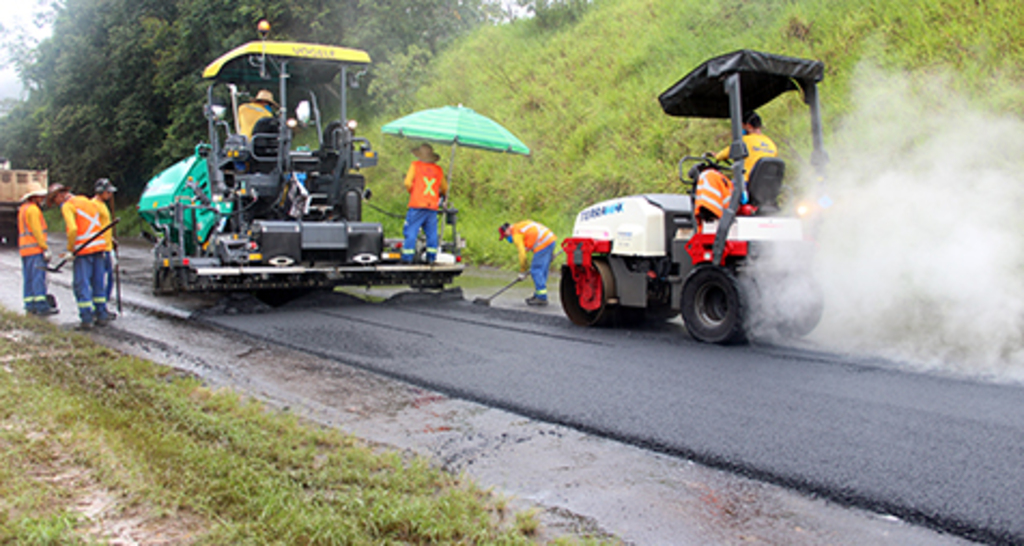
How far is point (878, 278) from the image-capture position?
6270 mm

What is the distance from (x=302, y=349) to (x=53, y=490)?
3310 millimetres

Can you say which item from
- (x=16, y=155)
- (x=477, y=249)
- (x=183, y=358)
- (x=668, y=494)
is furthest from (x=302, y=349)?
(x=16, y=155)

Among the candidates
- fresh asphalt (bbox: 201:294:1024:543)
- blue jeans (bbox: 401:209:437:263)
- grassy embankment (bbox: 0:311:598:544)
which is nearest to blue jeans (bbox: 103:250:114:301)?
fresh asphalt (bbox: 201:294:1024:543)

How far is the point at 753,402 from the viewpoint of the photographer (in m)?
4.56

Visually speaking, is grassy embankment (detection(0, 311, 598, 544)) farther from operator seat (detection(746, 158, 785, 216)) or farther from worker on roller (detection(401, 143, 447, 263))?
worker on roller (detection(401, 143, 447, 263))

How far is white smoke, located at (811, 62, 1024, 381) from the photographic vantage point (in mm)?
5613

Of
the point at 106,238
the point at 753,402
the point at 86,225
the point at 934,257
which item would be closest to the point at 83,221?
the point at 86,225

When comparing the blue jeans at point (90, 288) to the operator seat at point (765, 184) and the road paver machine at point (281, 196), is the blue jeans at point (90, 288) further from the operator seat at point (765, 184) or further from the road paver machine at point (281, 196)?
the operator seat at point (765, 184)

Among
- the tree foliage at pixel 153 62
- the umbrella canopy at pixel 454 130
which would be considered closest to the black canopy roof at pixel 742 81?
the umbrella canopy at pixel 454 130

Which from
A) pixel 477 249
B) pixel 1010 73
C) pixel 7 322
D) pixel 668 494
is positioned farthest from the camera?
pixel 477 249

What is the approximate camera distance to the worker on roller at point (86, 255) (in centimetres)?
773

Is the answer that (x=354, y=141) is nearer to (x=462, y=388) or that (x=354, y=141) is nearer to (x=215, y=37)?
(x=462, y=388)

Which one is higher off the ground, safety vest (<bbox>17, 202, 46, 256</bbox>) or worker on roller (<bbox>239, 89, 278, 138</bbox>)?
worker on roller (<bbox>239, 89, 278, 138</bbox>)

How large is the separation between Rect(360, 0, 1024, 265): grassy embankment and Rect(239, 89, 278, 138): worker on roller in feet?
17.1
